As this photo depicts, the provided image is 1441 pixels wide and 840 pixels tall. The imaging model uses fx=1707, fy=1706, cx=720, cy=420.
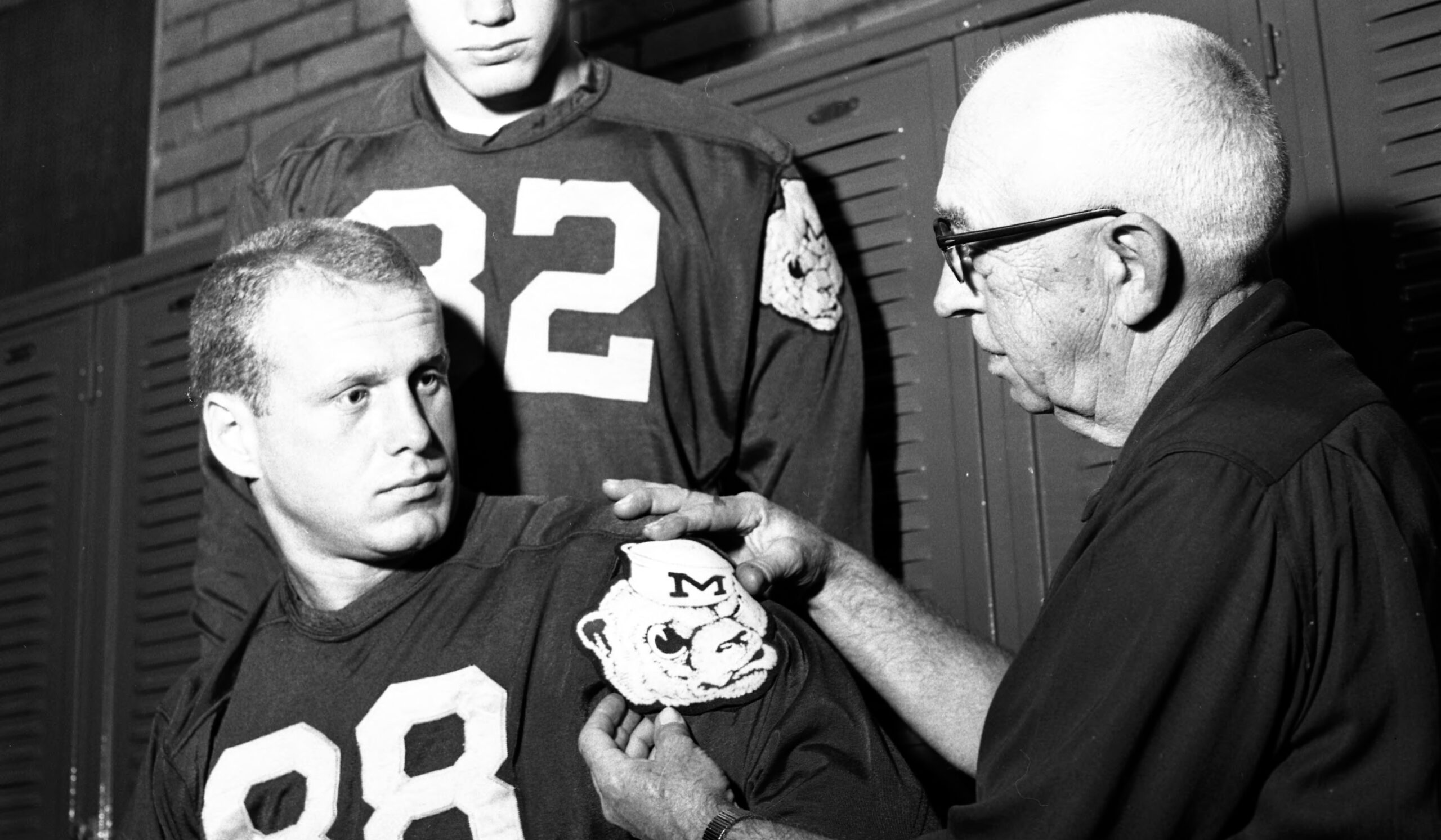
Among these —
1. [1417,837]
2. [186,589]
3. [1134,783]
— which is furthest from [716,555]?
[186,589]

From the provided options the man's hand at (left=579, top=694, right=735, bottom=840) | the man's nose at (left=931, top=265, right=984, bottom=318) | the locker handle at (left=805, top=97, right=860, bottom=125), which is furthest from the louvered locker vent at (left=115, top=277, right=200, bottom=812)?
the man's nose at (left=931, top=265, right=984, bottom=318)

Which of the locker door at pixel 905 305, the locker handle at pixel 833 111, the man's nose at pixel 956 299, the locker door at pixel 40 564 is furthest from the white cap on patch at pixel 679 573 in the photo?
the locker door at pixel 40 564

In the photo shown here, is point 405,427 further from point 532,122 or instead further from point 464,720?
point 532,122

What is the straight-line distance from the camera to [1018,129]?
162 cm

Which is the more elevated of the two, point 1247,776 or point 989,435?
point 989,435

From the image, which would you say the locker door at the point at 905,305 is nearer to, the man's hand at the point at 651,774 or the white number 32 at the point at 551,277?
the white number 32 at the point at 551,277

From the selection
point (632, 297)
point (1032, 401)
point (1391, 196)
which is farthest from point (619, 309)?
point (1391, 196)

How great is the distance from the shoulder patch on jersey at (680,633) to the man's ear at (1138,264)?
0.53 metres

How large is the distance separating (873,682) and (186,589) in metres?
1.75

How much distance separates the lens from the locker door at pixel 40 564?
3.44m

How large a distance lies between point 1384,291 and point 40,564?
267 cm

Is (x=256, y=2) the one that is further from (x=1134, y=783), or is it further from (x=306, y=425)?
(x=1134, y=783)

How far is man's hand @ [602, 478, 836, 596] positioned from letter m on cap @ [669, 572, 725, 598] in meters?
0.05

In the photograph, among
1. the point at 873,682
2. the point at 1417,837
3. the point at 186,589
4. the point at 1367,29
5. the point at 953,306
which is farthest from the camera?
the point at 186,589
